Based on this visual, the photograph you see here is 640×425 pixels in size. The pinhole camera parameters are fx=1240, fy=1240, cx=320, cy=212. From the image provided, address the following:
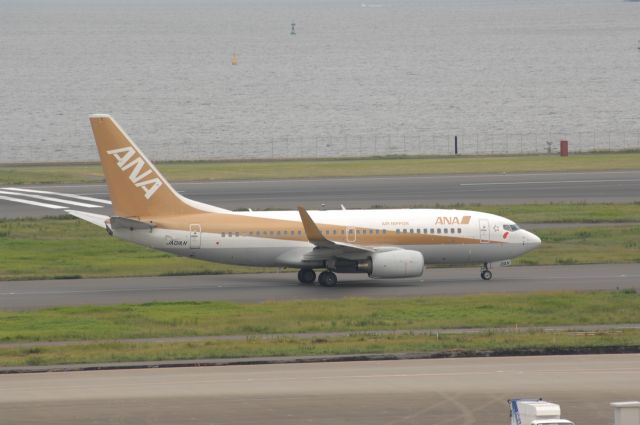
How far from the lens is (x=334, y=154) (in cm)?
15000

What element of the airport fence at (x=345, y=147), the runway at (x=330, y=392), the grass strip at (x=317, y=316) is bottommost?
the runway at (x=330, y=392)

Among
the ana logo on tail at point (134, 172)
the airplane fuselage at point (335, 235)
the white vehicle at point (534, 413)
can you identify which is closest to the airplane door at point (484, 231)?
the airplane fuselage at point (335, 235)

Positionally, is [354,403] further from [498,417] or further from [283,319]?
[283,319]

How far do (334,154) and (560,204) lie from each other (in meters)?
67.5

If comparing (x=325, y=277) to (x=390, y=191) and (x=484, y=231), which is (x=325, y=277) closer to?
(x=484, y=231)

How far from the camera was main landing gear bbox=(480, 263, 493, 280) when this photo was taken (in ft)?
195

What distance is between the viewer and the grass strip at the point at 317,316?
46.7m

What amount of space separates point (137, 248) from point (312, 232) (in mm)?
17687

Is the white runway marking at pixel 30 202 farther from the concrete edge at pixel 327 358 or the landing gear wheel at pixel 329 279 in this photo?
the concrete edge at pixel 327 358

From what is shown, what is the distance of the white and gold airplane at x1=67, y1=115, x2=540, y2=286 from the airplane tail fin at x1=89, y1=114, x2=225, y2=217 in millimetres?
46

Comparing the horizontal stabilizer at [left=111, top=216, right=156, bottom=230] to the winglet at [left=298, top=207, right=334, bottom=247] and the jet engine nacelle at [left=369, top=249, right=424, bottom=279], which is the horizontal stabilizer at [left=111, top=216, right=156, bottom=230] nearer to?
the winglet at [left=298, top=207, right=334, bottom=247]

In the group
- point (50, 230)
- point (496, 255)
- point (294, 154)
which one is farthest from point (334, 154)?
point (496, 255)

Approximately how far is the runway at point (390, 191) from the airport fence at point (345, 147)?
139ft

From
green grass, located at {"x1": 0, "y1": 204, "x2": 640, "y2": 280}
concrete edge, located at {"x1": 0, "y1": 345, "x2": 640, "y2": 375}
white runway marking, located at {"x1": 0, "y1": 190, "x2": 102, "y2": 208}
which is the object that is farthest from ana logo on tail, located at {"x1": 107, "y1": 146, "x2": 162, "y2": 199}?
white runway marking, located at {"x1": 0, "y1": 190, "x2": 102, "y2": 208}
